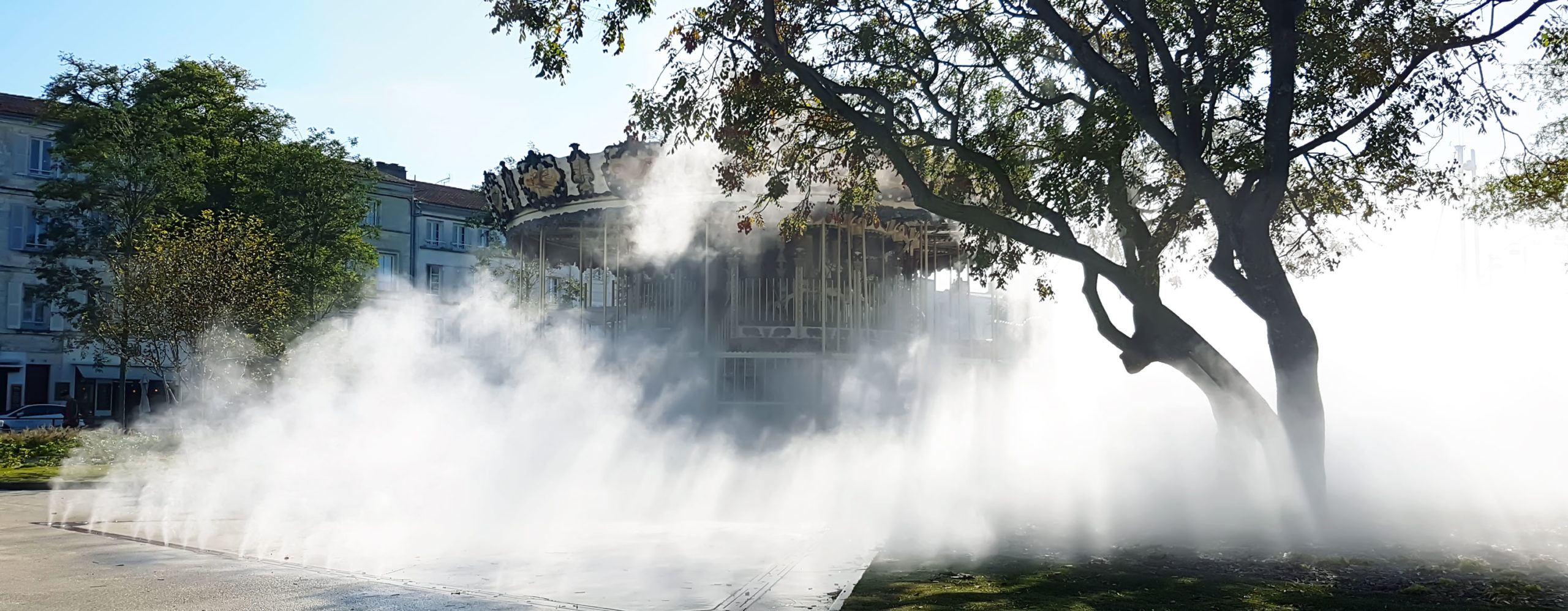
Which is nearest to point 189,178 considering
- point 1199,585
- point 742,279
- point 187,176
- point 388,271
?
point 187,176

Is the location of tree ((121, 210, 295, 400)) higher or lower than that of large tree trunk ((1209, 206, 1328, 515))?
higher

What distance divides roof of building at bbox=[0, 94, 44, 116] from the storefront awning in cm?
982

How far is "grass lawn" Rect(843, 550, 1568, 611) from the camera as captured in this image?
25.2 ft

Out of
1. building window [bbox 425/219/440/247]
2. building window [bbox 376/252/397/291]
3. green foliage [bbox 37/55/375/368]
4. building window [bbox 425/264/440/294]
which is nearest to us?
green foliage [bbox 37/55/375/368]

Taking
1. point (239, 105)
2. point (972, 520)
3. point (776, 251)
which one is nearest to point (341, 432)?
point (776, 251)

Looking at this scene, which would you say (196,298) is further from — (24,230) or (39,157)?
(39,157)

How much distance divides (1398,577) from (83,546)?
1094 cm

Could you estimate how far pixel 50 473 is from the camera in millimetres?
21797

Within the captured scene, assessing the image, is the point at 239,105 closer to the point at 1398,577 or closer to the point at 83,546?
the point at 83,546

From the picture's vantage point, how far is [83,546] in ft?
36.8

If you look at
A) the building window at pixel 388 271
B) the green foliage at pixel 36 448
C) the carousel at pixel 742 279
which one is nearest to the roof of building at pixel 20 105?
the building window at pixel 388 271

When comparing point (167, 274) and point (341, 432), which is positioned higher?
point (167, 274)

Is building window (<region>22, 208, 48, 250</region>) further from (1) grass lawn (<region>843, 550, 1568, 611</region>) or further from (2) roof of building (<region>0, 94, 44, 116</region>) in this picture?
(1) grass lawn (<region>843, 550, 1568, 611</region>)

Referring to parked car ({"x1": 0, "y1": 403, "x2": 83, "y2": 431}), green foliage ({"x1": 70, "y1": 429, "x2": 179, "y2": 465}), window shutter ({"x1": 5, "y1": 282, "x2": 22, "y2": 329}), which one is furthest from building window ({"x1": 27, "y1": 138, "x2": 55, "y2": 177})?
green foliage ({"x1": 70, "y1": 429, "x2": 179, "y2": 465})
